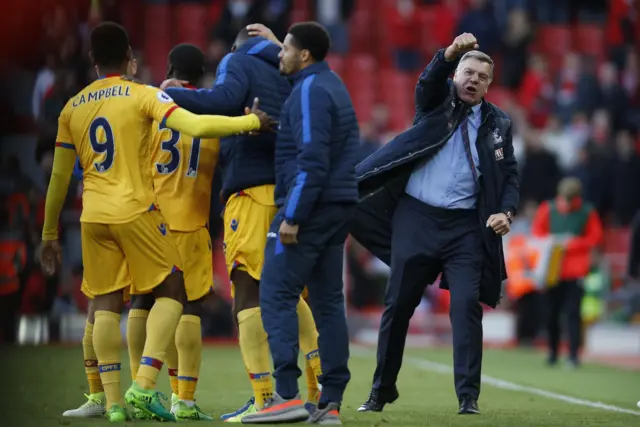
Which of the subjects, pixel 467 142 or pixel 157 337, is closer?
pixel 157 337

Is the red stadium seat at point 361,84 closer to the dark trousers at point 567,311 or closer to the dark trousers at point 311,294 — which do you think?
the dark trousers at point 567,311

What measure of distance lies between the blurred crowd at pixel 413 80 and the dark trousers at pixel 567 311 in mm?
3612

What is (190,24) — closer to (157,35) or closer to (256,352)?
(157,35)

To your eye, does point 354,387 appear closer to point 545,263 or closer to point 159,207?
point 159,207

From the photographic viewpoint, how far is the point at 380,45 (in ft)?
79.3

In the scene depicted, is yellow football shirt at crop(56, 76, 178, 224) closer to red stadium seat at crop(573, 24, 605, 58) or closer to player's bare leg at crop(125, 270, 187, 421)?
player's bare leg at crop(125, 270, 187, 421)

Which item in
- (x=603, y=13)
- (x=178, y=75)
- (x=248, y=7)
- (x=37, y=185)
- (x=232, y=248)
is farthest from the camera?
(x=603, y=13)

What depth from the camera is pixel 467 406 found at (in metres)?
8.57

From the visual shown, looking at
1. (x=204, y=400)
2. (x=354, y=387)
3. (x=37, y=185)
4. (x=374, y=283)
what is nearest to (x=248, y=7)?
(x=374, y=283)

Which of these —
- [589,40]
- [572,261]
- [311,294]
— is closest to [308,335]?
[311,294]

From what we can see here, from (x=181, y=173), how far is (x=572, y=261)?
8387mm

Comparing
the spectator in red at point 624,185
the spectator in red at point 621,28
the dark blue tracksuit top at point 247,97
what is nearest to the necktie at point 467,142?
the dark blue tracksuit top at point 247,97

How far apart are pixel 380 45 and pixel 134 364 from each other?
1654 cm

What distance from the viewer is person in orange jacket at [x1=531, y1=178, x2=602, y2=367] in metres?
15.6
